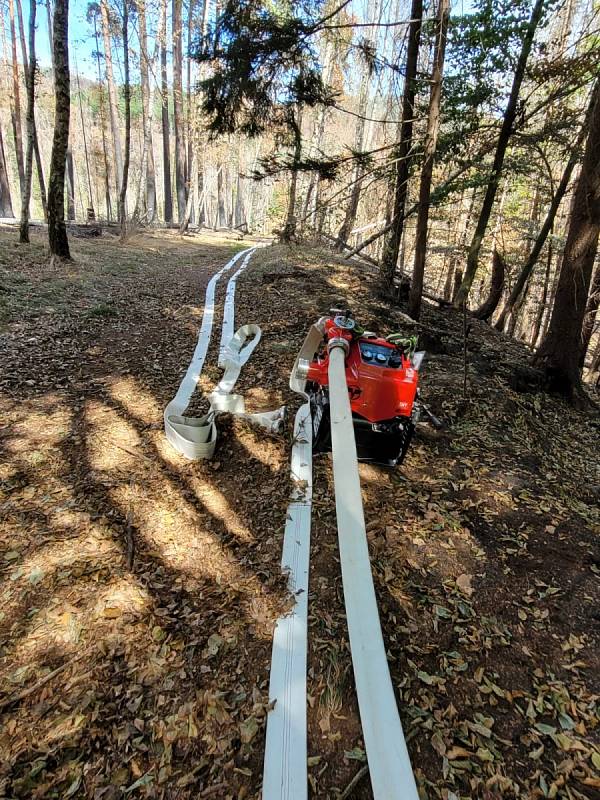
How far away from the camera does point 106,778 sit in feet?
5.99

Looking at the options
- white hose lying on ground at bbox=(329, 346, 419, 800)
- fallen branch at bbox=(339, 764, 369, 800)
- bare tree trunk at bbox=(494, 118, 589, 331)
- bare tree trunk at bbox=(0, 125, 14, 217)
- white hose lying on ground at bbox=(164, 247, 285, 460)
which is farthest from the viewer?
bare tree trunk at bbox=(0, 125, 14, 217)

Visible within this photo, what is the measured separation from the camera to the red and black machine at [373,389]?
3305 mm

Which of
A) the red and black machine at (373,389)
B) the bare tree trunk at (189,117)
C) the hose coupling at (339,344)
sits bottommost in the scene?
the red and black machine at (373,389)

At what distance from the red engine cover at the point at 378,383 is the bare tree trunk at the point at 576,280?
164 inches

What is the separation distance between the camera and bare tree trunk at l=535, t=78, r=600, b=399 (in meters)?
5.86

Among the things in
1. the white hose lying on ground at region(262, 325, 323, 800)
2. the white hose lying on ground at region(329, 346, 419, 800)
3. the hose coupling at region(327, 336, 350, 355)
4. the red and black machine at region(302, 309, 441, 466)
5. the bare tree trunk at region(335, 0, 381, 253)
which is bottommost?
the white hose lying on ground at region(262, 325, 323, 800)

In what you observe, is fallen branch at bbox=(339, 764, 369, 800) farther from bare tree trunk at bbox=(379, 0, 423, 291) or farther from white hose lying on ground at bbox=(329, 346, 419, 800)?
bare tree trunk at bbox=(379, 0, 423, 291)

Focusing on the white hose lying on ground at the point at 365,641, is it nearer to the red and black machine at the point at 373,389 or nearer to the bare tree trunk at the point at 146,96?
the red and black machine at the point at 373,389

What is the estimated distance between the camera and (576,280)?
20.0 ft

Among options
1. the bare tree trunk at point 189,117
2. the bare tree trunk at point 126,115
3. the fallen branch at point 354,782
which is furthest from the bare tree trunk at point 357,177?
the bare tree trunk at point 189,117

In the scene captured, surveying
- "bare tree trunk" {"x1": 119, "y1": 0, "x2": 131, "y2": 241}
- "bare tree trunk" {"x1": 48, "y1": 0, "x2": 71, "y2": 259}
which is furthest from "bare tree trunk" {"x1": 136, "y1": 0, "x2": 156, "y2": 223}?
"bare tree trunk" {"x1": 48, "y1": 0, "x2": 71, "y2": 259}

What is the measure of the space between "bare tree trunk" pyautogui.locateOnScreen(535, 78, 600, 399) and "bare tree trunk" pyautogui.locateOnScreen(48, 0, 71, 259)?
10.6 m

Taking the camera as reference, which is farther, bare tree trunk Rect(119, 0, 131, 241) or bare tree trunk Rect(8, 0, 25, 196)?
bare tree trunk Rect(8, 0, 25, 196)

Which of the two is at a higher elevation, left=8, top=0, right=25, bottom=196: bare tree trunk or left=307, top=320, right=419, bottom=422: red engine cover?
left=8, top=0, right=25, bottom=196: bare tree trunk
